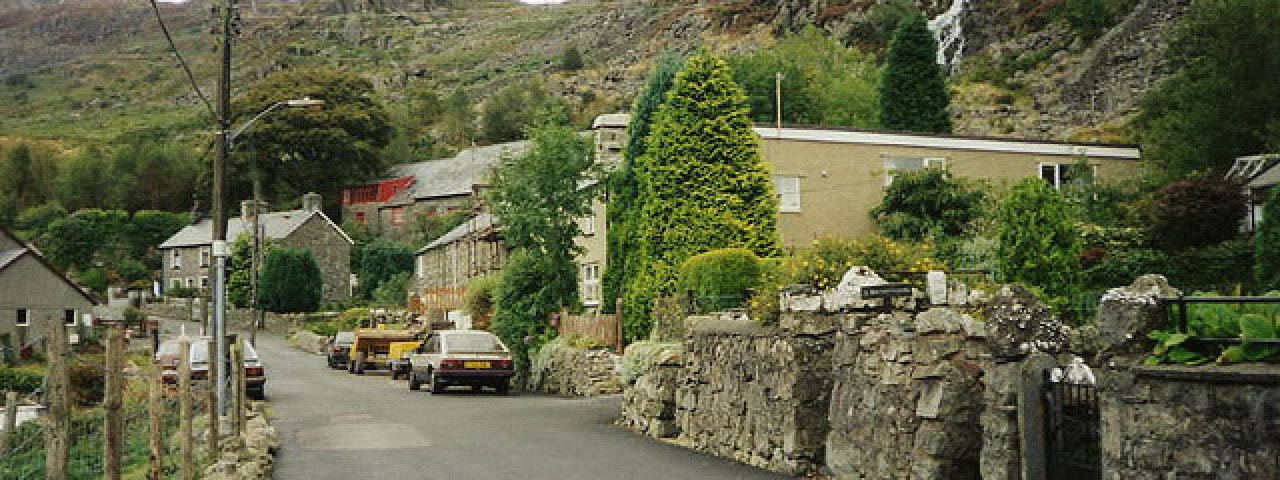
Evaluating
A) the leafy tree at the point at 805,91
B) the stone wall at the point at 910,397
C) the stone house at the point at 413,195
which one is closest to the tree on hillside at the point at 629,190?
the stone wall at the point at 910,397

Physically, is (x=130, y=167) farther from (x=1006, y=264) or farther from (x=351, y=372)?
(x=1006, y=264)

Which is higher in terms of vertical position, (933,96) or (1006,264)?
(933,96)

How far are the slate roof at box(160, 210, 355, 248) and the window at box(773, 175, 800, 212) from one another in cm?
4911

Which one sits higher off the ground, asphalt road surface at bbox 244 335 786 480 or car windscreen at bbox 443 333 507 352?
car windscreen at bbox 443 333 507 352

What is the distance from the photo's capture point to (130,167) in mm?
99062

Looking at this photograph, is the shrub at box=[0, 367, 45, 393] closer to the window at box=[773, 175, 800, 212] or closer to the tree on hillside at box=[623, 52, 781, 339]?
the tree on hillside at box=[623, 52, 781, 339]

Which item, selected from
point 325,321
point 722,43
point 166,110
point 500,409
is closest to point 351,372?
point 500,409

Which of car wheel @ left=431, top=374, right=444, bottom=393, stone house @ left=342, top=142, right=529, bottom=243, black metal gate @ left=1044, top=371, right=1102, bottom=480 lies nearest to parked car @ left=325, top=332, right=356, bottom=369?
car wheel @ left=431, top=374, right=444, bottom=393

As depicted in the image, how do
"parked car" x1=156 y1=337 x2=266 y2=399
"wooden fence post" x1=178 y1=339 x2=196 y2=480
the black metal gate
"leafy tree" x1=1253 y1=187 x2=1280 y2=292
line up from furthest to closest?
"parked car" x1=156 y1=337 x2=266 y2=399, "leafy tree" x1=1253 y1=187 x2=1280 y2=292, "wooden fence post" x1=178 y1=339 x2=196 y2=480, the black metal gate

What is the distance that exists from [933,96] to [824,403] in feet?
141

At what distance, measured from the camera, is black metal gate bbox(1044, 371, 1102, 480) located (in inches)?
389

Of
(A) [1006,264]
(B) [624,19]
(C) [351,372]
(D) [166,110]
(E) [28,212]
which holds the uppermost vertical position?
(B) [624,19]

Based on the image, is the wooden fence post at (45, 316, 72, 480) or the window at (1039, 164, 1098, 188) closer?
the wooden fence post at (45, 316, 72, 480)

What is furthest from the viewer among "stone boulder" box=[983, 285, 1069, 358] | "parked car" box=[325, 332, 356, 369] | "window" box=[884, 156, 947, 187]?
"parked car" box=[325, 332, 356, 369]
